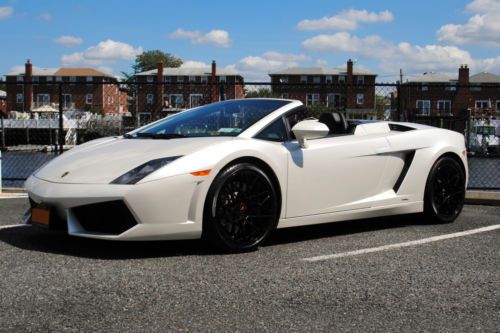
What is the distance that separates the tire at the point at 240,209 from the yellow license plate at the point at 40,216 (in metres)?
1.11

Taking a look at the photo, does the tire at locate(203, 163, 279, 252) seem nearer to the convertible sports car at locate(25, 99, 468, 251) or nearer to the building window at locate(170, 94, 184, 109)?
the convertible sports car at locate(25, 99, 468, 251)

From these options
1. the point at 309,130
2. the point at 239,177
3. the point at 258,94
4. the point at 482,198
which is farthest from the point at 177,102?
the point at 239,177

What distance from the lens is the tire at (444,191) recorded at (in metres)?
5.72

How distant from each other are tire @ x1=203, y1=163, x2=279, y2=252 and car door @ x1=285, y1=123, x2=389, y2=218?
0.80 ft

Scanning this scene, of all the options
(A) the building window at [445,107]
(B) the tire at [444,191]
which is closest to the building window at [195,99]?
(B) the tire at [444,191]

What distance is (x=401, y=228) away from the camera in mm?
5672

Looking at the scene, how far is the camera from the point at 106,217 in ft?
13.1

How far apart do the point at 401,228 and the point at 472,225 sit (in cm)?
79

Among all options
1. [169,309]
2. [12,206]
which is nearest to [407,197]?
[169,309]

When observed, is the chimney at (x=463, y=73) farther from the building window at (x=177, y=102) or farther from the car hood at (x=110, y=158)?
the car hood at (x=110, y=158)

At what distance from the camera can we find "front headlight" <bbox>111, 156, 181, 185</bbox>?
13.0 ft

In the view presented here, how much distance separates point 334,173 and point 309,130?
0.52 m

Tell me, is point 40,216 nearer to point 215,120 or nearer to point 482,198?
point 215,120

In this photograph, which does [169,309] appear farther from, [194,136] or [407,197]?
[407,197]
